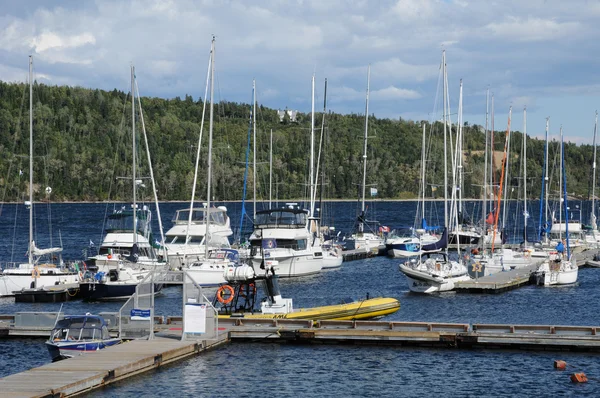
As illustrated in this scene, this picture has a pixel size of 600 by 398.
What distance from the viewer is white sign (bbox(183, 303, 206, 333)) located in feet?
114

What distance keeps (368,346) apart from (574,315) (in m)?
15.8

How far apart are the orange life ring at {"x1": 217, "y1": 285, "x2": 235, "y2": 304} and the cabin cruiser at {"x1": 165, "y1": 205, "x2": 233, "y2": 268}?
13.9 metres

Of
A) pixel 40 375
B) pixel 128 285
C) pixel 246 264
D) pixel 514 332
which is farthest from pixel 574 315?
pixel 40 375

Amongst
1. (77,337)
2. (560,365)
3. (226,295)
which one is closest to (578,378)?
(560,365)

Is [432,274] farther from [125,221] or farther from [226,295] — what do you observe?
[125,221]

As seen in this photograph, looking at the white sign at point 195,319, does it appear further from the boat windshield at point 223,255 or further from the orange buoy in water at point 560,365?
the boat windshield at point 223,255

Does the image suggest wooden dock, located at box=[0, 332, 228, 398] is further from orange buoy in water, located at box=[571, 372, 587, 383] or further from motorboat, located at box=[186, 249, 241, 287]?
motorboat, located at box=[186, 249, 241, 287]

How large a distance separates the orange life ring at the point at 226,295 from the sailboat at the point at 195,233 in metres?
14.6

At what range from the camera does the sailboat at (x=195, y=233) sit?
5866 centimetres

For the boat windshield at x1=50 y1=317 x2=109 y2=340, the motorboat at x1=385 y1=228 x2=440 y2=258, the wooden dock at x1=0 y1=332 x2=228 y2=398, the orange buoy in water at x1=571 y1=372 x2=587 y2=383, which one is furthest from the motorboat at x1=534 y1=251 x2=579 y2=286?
the boat windshield at x1=50 y1=317 x2=109 y2=340

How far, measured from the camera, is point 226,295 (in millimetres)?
40250

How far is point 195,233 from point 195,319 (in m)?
28.5

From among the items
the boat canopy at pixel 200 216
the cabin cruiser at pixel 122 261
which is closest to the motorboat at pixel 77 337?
the cabin cruiser at pixel 122 261

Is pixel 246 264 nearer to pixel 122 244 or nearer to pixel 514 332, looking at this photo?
pixel 122 244
